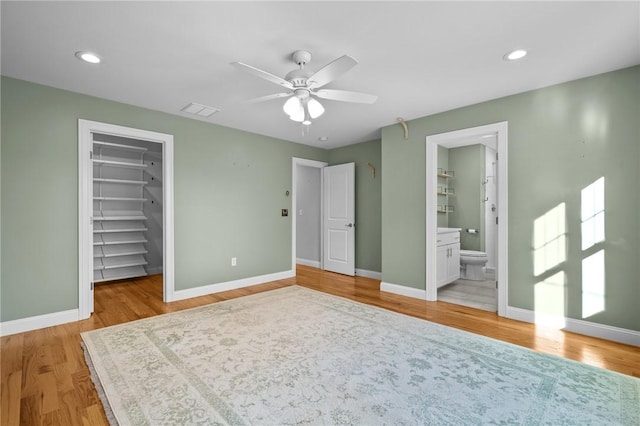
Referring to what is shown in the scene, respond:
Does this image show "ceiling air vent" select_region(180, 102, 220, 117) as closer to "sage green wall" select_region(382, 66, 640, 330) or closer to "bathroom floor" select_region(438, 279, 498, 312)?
"sage green wall" select_region(382, 66, 640, 330)

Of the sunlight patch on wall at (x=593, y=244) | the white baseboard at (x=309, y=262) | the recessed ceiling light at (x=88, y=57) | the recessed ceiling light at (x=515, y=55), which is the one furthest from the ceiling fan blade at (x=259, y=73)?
the white baseboard at (x=309, y=262)

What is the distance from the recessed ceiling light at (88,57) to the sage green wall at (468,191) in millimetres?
5897

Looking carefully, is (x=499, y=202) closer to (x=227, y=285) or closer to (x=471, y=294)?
(x=471, y=294)

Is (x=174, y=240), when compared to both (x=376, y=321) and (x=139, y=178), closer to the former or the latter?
(x=139, y=178)

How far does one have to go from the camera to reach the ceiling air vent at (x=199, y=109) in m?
3.71

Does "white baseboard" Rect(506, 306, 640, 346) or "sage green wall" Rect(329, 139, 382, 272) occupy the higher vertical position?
"sage green wall" Rect(329, 139, 382, 272)

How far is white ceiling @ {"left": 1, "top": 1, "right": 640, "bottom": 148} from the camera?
6.34 ft

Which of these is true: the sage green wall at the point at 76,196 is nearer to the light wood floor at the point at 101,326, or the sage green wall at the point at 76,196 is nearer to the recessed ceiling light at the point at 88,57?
the light wood floor at the point at 101,326

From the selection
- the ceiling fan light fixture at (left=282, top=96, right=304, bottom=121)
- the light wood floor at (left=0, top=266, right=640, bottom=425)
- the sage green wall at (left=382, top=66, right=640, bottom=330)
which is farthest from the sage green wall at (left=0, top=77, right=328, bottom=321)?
the sage green wall at (left=382, top=66, right=640, bottom=330)

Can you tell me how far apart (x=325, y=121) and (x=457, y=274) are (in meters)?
3.33

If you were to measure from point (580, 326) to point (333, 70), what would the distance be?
11.1ft

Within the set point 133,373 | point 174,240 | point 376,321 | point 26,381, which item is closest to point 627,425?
point 376,321

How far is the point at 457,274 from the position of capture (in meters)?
4.98

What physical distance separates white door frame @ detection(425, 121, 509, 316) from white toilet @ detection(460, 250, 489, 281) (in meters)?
1.54
